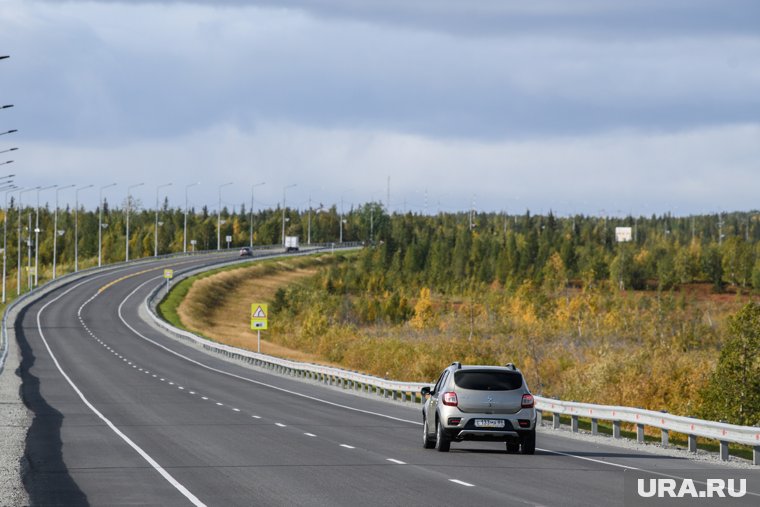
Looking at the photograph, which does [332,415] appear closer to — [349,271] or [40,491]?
[40,491]

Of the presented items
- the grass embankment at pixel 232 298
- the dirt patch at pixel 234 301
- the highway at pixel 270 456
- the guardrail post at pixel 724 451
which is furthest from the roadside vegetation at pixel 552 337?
the guardrail post at pixel 724 451

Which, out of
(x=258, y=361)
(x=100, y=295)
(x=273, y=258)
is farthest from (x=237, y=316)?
(x=258, y=361)

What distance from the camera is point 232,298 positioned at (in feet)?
453

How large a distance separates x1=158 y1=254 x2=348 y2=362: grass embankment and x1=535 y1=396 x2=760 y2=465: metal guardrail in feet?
176

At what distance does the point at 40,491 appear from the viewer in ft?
54.2

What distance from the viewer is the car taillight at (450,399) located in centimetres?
2225

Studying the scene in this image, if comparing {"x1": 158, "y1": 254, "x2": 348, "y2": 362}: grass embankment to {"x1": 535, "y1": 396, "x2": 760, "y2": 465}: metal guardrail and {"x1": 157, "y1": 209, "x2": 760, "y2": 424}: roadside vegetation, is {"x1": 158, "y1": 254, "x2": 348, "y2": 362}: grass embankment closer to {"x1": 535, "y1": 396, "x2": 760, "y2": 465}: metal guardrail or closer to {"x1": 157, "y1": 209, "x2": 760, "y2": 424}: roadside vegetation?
{"x1": 157, "y1": 209, "x2": 760, "y2": 424}: roadside vegetation

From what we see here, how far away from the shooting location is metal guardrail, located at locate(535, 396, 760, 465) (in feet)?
68.2

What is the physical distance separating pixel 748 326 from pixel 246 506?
39.6 m

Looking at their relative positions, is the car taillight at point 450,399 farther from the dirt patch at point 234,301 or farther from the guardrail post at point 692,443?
the dirt patch at point 234,301

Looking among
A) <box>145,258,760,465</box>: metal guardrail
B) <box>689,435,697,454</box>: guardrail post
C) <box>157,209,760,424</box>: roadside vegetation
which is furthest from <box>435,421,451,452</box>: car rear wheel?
<box>157,209,760,424</box>: roadside vegetation

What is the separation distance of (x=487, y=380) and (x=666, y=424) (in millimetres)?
3915

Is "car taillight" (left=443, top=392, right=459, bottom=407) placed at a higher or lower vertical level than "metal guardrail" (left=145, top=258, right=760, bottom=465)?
higher

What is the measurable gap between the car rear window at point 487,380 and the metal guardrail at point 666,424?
3254 millimetres
